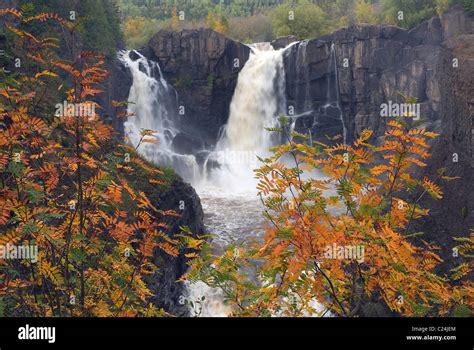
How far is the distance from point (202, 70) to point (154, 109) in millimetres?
6678

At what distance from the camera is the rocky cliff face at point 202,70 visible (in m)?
38.9

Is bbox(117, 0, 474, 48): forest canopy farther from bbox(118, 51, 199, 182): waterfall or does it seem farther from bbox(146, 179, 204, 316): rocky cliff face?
bbox(146, 179, 204, 316): rocky cliff face

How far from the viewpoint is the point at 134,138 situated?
32375mm

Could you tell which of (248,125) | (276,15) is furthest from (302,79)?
(276,15)

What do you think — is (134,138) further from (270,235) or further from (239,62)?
(270,235)

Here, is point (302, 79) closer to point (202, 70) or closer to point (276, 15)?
point (202, 70)

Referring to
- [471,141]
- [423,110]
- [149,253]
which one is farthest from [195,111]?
[149,253]

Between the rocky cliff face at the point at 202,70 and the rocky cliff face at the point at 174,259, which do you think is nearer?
the rocky cliff face at the point at 174,259

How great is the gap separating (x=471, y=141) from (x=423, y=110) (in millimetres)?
22663

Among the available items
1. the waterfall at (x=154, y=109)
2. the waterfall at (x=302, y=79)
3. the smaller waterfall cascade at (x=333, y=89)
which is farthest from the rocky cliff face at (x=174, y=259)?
the smaller waterfall cascade at (x=333, y=89)

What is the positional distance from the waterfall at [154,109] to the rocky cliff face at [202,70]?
1.16m

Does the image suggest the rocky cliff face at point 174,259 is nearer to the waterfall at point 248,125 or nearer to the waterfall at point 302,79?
the waterfall at point 248,125

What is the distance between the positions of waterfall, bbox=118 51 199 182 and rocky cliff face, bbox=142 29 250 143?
3.82 ft

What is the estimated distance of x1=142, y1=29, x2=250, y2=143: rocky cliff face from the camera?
38906mm
